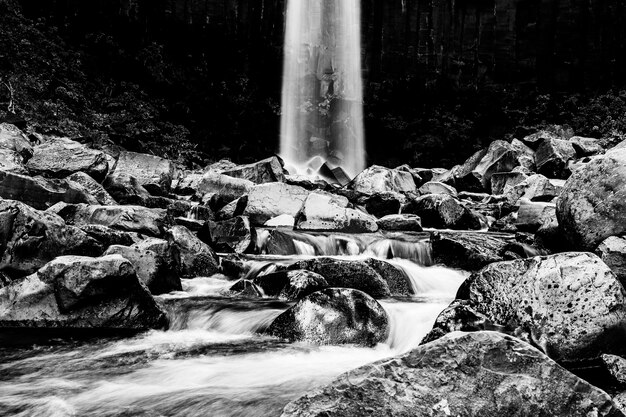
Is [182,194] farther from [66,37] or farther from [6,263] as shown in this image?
[66,37]

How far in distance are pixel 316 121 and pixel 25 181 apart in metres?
15.6

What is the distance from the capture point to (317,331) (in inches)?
150

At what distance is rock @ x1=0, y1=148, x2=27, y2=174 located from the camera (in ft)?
30.7

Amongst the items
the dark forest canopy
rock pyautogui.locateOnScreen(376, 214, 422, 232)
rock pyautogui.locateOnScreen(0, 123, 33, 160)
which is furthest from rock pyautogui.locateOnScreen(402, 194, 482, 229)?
the dark forest canopy

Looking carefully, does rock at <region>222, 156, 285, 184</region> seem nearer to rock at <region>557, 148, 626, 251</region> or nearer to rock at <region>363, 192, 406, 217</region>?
rock at <region>363, 192, 406, 217</region>

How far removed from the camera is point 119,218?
22.7 feet

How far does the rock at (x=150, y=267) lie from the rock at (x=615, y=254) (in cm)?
451

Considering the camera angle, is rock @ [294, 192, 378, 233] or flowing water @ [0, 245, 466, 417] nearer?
flowing water @ [0, 245, 466, 417]

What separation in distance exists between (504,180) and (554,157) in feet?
7.21

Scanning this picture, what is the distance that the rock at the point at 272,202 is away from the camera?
9.70 metres

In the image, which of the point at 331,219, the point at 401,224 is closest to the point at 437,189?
the point at 401,224

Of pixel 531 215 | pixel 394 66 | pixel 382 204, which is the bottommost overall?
pixel 531 215

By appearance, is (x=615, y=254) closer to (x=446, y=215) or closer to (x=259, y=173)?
(x=446, y=215)

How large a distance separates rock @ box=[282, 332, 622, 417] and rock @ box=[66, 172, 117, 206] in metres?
8.34
